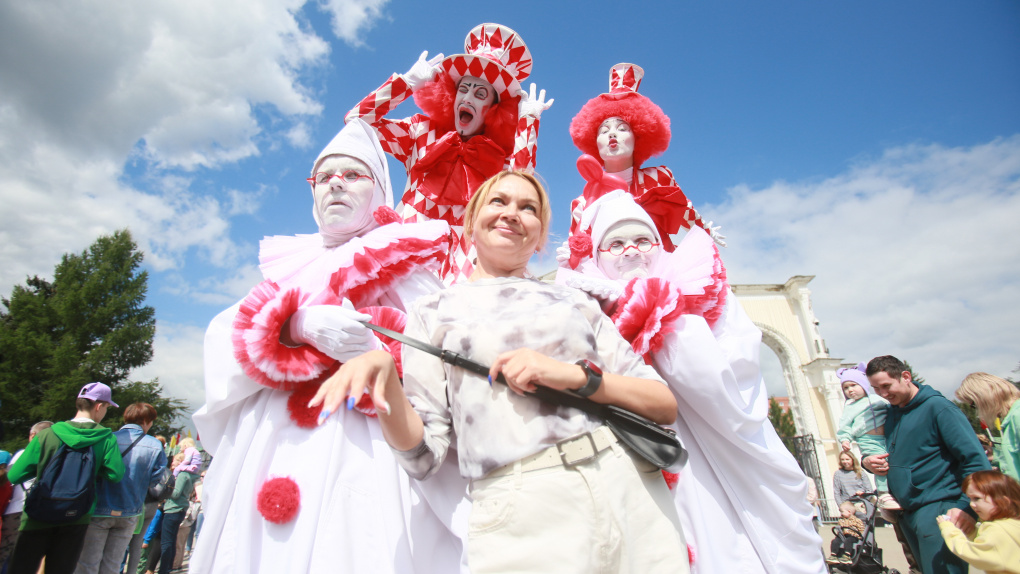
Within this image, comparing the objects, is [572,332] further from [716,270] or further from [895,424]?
[895,424]

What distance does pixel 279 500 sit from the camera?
5.33ft

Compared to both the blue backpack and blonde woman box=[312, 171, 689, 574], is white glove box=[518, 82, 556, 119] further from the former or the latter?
the blue backpack

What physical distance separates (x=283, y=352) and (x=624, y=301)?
4.08 feet

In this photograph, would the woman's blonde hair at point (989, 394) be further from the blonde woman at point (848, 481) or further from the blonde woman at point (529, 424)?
the blonde woman at point (529, 424)

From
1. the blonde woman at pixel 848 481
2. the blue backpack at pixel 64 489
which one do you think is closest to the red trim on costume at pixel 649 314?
the blue backpack at pixel 64 489

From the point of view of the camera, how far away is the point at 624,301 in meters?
2.01

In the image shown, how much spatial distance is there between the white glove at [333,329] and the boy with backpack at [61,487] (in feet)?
9.92

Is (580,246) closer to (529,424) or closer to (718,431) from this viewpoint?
(718,431)

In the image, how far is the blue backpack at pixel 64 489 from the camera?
341 centimetres

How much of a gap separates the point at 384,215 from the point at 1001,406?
401cm

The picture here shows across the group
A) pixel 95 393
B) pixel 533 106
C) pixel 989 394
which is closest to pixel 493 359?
pixel 533 106

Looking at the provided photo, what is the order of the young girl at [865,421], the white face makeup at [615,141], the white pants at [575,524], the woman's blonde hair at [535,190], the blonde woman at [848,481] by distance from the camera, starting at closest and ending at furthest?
1. the white pants at [575,524]
2. the woman's blonde hair at [535,190]
3. the white face makeup at [615,141]
4. the young girl at [865,421]
5. the blonde woman at [848,481]

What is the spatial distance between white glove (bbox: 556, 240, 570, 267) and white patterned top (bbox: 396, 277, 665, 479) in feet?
4.71

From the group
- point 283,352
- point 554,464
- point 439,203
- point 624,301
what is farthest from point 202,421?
point 439,203
